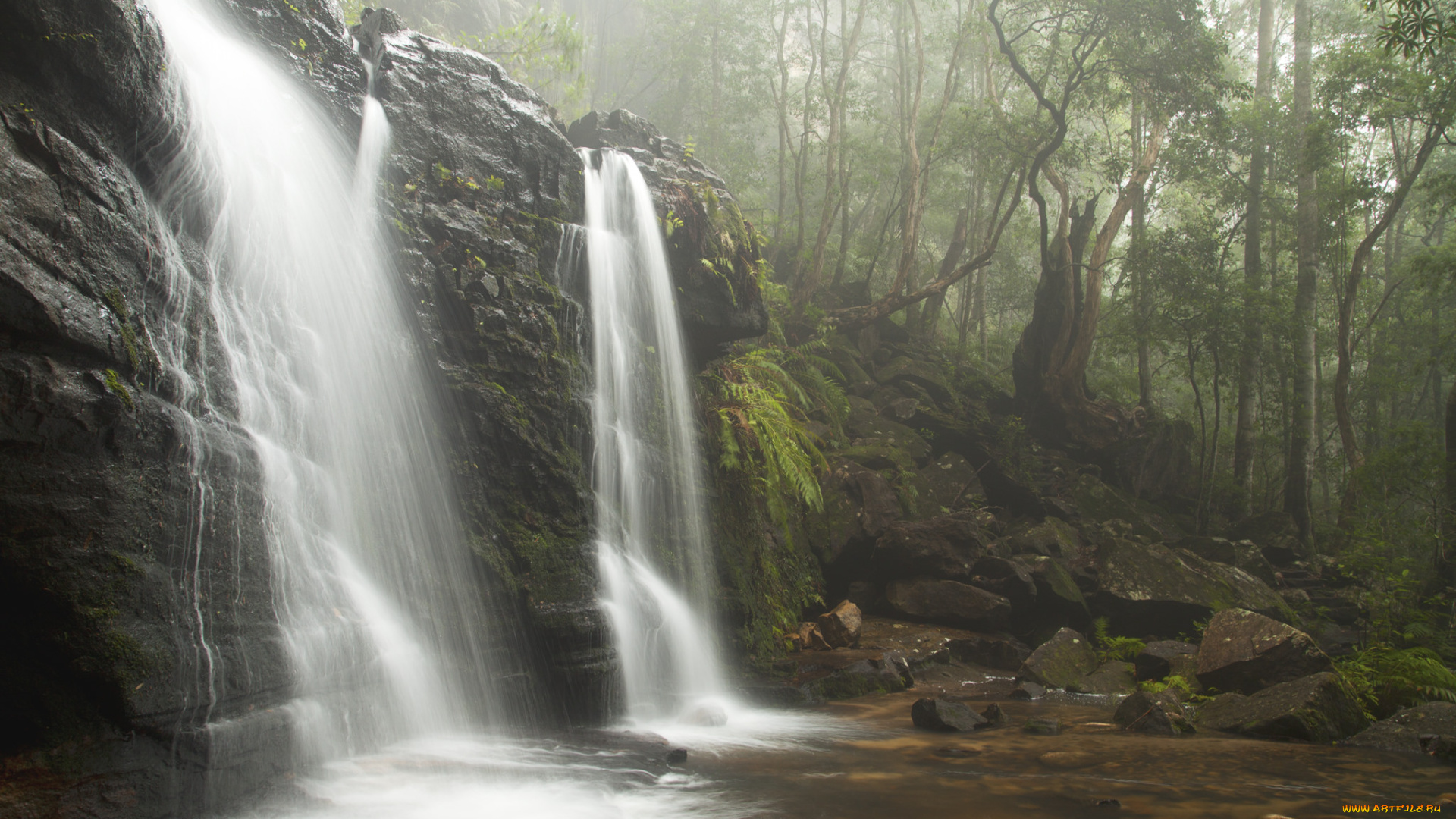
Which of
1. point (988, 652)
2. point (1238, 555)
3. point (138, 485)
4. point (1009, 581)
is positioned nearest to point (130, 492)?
point (138, 485)

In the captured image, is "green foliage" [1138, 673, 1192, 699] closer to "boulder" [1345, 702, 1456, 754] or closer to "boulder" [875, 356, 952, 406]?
"boulder" [1345, 702, 1456, 754]

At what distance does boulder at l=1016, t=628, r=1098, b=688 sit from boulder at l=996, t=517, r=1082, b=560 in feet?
7.79

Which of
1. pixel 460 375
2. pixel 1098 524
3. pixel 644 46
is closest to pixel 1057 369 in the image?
pixel 1098 524

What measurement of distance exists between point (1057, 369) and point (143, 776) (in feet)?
54.9

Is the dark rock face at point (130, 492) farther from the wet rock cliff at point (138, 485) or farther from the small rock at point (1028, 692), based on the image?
the small rock at point (1028, 692)

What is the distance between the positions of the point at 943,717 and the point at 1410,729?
3.44 meters

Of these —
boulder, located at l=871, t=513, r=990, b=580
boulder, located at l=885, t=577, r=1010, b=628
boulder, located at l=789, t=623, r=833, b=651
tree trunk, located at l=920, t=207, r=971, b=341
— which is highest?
tree trunk, located at l=920, t=207, r=971, b=341

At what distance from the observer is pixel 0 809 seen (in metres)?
2.91

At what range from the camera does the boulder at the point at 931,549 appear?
33.3ft

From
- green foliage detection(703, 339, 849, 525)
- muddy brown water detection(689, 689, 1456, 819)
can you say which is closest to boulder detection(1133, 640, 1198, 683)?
muddy brown water detection(689, 689, 1456, 819)

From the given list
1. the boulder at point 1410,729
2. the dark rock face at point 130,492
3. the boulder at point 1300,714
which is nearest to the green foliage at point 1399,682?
the boulder at point 1410,729

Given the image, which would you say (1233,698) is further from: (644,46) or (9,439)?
(644,46)

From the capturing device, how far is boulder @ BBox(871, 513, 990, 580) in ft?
33.3

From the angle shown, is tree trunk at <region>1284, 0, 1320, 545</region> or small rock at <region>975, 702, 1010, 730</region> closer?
small rock at <region>975, 702, 1010, 730</region>
